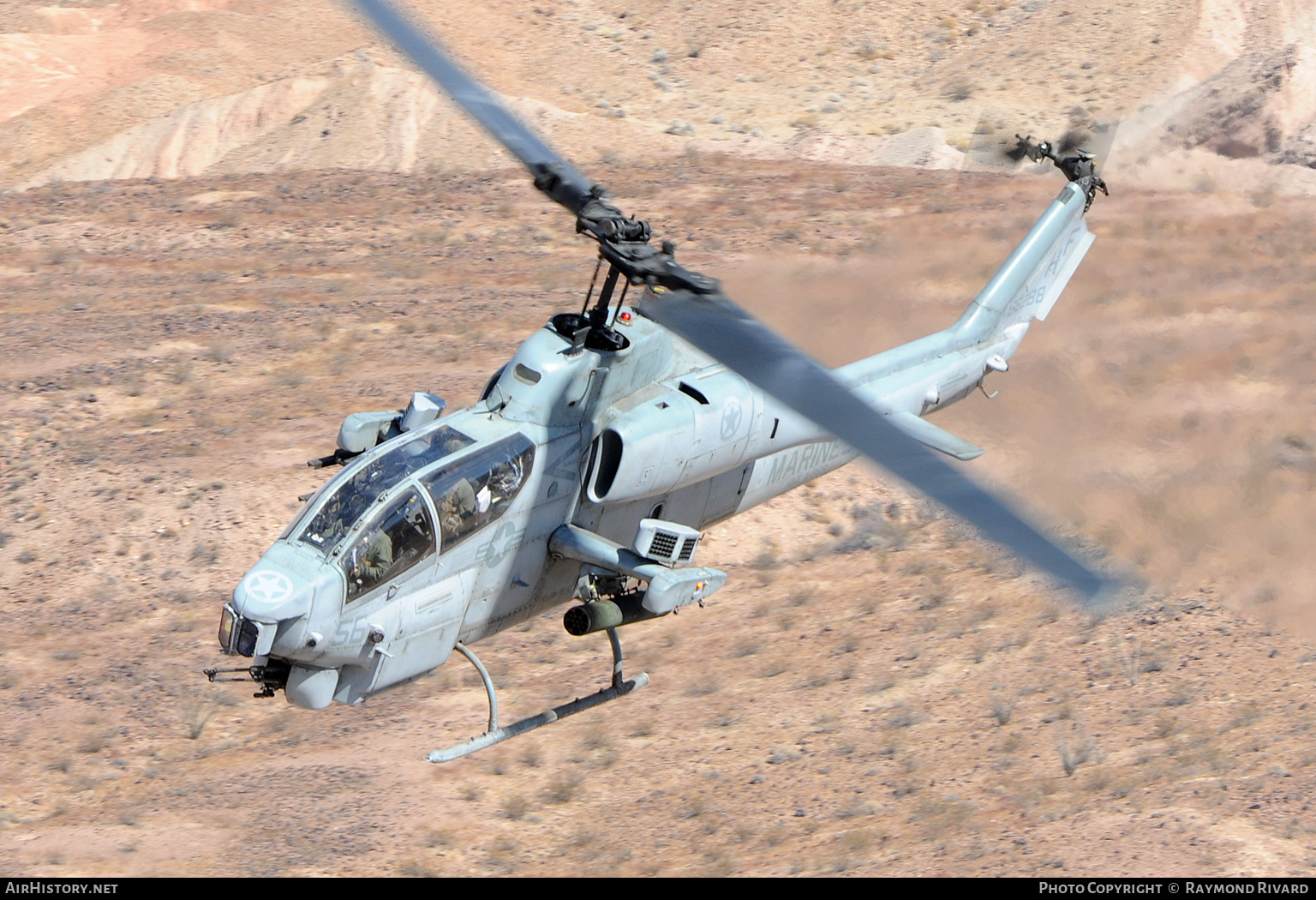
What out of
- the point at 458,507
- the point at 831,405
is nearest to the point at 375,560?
the point at 458,507

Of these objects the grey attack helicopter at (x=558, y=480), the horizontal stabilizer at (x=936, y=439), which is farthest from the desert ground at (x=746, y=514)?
the grey attack helicopter at (x=558, y=480)

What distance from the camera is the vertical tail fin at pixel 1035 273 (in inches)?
611

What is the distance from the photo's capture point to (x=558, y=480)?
1160 cm

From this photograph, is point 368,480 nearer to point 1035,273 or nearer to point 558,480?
point 558,480

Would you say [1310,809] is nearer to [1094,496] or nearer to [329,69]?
[1094,496]

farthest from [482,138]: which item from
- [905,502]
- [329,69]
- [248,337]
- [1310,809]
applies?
[1310,809]

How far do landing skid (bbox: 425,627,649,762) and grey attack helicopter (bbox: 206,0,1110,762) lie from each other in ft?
0.09

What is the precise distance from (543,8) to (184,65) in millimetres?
9318

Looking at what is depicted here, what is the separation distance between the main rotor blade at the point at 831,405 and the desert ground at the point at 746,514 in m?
0.34

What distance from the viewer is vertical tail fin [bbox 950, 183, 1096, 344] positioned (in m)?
15.5

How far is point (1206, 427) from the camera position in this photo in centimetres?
1902

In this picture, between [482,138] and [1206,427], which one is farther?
[482,138]

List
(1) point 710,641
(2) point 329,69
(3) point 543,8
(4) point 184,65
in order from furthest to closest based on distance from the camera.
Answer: (3) point 543,8
(4) point 184,65
(2) point 329,69
(1) point 710,641

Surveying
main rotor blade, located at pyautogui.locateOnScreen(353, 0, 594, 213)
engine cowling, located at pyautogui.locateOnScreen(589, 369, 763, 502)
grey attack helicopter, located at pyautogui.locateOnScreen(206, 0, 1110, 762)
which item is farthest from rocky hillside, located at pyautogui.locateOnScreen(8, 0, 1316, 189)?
grey attack helicopter, located at pyautogui.locateOnScreen(206, 0, 1110, 762)
